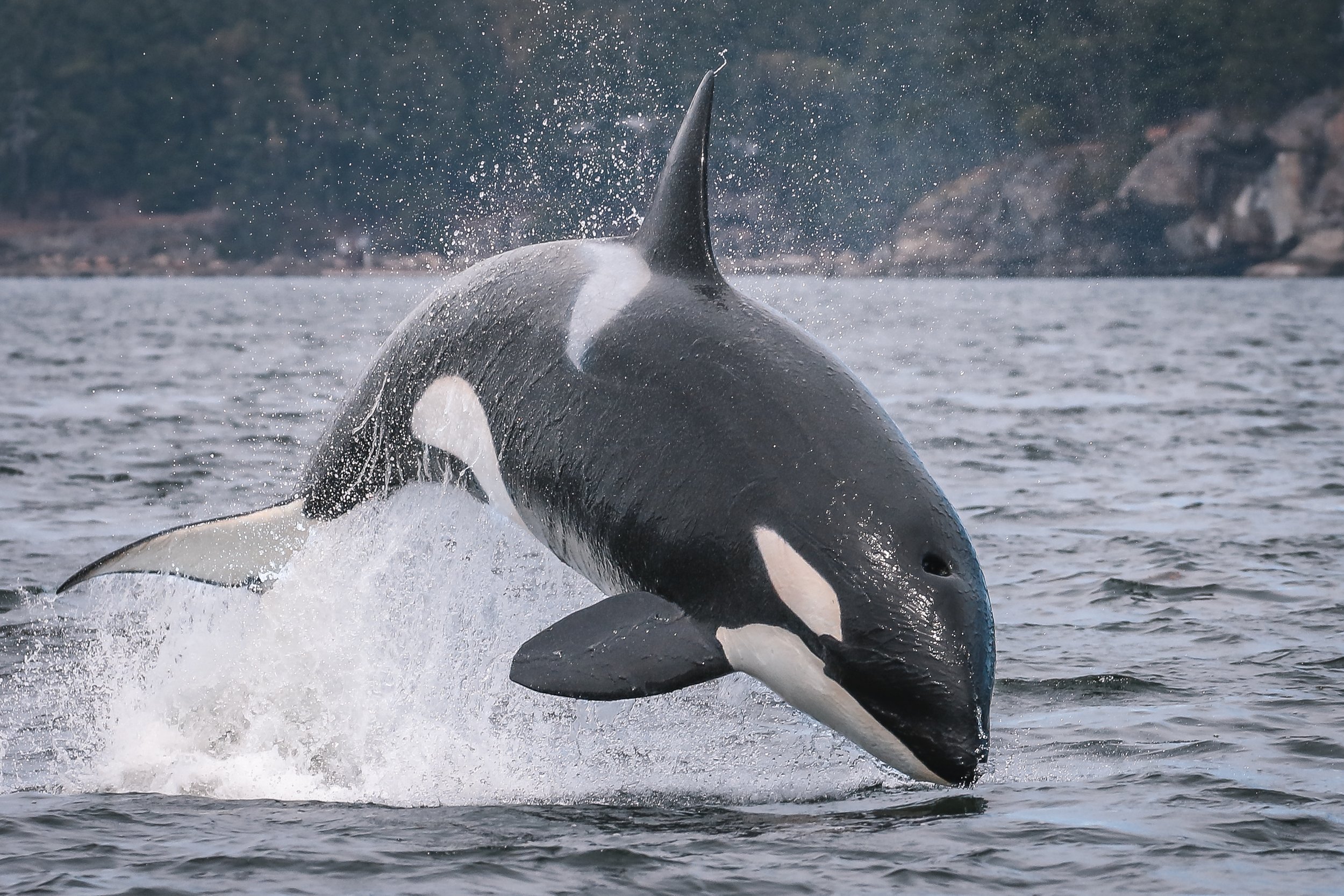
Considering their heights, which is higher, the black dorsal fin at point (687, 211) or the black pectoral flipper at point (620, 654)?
the black dorsal fin at point (687, 211)

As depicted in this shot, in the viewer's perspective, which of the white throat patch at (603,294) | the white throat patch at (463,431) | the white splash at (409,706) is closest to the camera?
the white throat patch at (603,294)

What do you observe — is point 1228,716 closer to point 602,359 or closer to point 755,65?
point 602,359

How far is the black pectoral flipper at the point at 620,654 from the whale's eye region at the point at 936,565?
0.73 m

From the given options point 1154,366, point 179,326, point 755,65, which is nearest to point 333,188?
point 755,65

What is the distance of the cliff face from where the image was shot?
8975 cm

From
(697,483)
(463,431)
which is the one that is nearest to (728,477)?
(697,483)

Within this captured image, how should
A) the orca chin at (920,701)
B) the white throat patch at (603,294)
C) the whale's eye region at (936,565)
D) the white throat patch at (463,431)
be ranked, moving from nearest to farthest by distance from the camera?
the orca chin at (920,701)
the whale's eye region at (936,565)
the white throat patch at (603,294)
the white throat patch at (463,431)

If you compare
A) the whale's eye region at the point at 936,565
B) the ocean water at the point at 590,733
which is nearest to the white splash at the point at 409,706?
the ocean water at the point at 590,733

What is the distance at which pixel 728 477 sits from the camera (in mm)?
5805

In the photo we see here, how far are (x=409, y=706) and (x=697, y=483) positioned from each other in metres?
2.48

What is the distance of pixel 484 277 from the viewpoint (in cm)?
706

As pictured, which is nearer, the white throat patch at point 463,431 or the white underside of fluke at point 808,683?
the white underside of fluke at point 808,683

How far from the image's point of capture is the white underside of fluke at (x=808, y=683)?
562 cm

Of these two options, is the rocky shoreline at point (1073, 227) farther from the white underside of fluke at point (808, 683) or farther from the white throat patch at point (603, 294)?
the white underside of fluke at point (808, 683)
